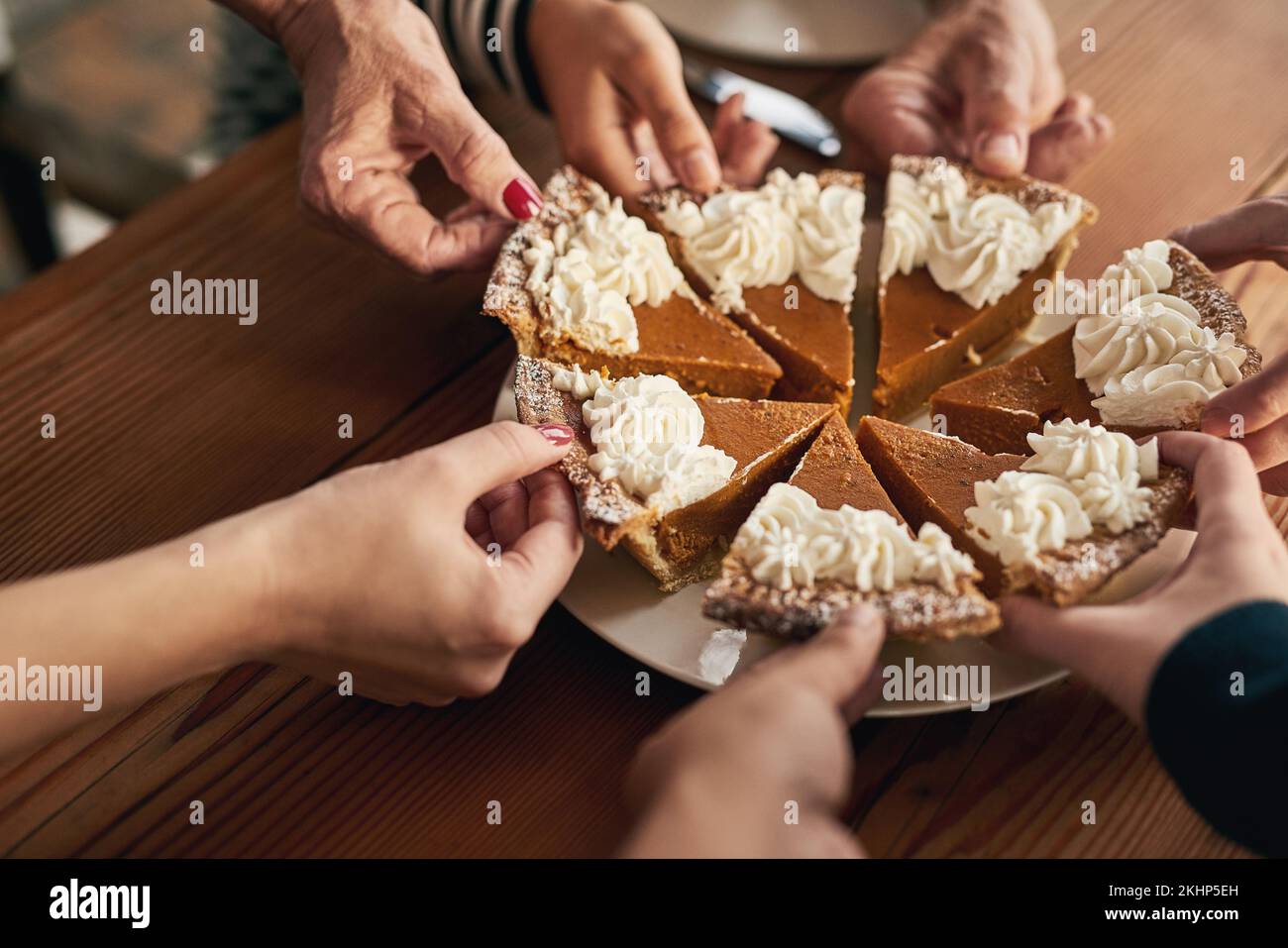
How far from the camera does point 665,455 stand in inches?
103

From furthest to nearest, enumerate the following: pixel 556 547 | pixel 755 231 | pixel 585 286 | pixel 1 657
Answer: pixel 755 231
pixel 585 286
pixel 556 547
pixel 1 657

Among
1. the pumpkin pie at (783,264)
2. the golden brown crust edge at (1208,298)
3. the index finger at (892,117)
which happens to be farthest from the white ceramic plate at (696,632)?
the index finger at (892,117)

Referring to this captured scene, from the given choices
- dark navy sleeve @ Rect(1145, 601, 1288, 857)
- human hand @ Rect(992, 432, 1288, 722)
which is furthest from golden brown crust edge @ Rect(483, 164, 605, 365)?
dark navy sleeve @ Rect(1145, 601, 1288, 857)

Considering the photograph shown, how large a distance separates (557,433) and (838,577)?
2.51 ft

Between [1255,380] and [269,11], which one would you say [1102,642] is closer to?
Answer: [1255,380]

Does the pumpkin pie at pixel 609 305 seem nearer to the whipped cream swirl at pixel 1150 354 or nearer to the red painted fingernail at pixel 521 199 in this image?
the red painted fingernail at pixel 521 199

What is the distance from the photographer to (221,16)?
5383 millimetres

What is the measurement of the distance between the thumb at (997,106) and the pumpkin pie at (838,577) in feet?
4.89

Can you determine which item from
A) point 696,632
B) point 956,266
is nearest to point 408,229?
point 696,632

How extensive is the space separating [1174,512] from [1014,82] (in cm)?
176

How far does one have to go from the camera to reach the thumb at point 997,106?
3.36 m
